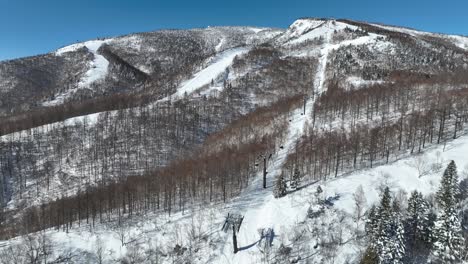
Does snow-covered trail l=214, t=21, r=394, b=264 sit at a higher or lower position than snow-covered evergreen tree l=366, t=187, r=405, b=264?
lower

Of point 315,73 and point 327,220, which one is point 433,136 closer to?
point 327,220

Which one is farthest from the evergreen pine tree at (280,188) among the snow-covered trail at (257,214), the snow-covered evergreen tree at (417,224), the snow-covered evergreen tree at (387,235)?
the snow-covered evergreen tree at (417,224)

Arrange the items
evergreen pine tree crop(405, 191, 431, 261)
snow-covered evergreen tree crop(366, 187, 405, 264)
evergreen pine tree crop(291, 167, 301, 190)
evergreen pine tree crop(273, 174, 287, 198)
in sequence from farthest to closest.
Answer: evergreen pine tree crop(291, 167, 301, 190)
evergreen pine tree crop(273, 174, 287, 198)
evergreen pine tree crop(405, 191, 431, 261)
snow-covered evergreen tree crop(366, 187, 405, 264)

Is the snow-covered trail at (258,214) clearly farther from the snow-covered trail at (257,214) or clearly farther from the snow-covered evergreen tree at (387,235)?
the snow-covered evergreen tree at (387,235)

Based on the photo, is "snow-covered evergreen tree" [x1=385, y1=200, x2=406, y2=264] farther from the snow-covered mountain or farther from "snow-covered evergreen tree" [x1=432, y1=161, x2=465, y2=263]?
the snow-covered mountain

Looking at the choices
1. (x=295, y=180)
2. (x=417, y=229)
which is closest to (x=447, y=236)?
(x=417, y=229)

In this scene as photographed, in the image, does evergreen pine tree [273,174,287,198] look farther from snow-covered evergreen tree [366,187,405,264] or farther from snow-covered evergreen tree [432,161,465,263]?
snow-covered evergreen tree [432,161,465,263]

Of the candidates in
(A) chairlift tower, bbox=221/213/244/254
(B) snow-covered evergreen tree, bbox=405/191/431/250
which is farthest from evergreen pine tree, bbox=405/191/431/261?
(A) chairlift tower, bbox=221/213/244/254

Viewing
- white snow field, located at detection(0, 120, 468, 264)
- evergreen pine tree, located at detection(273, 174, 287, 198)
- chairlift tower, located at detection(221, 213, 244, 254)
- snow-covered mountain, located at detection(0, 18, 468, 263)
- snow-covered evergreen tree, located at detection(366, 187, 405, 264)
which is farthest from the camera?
evergreen pine tree, located at detection(273, 174, 287, 198)

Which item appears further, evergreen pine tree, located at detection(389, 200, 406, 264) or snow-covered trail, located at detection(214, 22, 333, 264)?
snow-covered trail, located at detection(214, 22, 333, 264)
